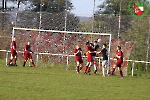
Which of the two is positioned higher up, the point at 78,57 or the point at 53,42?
the point at 53,42

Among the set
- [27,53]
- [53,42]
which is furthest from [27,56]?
[53,42]

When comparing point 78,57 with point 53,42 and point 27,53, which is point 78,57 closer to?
point 53,42

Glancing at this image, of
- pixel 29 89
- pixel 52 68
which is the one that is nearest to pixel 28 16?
pixel 52 68

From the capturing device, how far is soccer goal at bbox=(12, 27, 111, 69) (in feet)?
90.9

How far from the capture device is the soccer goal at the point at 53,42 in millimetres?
27719

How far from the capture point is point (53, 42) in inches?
1118

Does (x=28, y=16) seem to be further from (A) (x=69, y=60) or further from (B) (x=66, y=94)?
(B) (x=66, y=94)

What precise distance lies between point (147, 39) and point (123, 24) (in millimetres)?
1841

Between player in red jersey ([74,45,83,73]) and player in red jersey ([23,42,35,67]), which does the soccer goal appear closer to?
player in red jersey ([23,42,35,67])

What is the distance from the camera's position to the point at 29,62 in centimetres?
2880

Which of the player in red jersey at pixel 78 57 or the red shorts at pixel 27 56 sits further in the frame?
the red shorts at pixel 27 56

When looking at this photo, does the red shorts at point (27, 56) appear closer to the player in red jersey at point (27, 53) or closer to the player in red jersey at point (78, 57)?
the player in red jersey at point (27, 53)

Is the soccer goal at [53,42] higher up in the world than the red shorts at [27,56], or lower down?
higher up

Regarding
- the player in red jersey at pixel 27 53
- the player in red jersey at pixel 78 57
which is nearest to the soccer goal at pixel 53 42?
the player in red jersey at pixel 27 53
